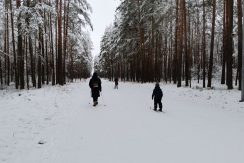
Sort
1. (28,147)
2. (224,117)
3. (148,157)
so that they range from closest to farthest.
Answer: (148,157) < (28,147) < (224,117)

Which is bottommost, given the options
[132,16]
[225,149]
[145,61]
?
[225,149]

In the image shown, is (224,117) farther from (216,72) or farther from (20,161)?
(216,72)

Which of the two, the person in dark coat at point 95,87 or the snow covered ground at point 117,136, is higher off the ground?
the person in dark coat at point 95,87

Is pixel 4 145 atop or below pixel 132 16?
below

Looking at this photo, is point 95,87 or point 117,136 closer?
point 117,136

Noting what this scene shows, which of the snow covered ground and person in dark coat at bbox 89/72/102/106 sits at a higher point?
person in dark coat at bbox 89/72/102/106

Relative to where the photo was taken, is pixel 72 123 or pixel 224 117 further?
pixel 224 117

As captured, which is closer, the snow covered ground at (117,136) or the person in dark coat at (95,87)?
the snow covered ground at (117,136)

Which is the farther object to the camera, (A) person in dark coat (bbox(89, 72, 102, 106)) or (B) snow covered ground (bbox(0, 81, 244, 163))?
(A) person in dark coat (bbox(89, 72, 102, 106))

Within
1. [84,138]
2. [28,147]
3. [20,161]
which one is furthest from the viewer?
[84,138]

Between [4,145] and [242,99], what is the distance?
11.6m

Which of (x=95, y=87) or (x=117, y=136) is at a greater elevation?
(x=95, y=87)

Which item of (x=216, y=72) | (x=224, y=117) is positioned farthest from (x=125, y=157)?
(x=216, y=72)

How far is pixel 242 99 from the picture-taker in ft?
48.3
